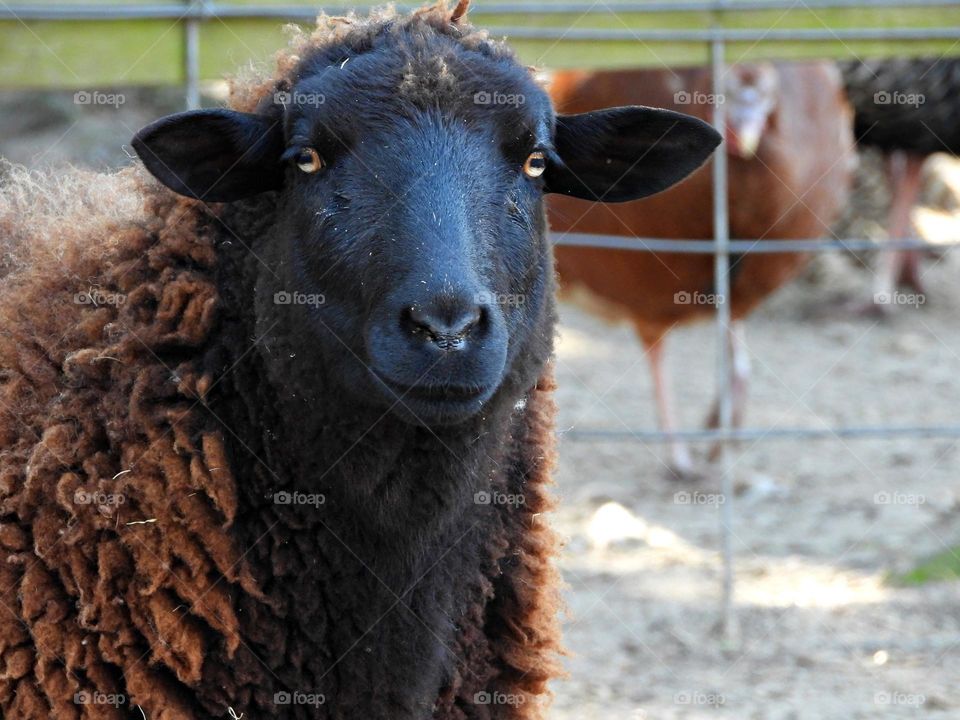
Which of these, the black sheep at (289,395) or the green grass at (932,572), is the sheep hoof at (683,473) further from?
the black sheep at (289,395)

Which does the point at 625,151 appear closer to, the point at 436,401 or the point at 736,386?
the point at 436,401

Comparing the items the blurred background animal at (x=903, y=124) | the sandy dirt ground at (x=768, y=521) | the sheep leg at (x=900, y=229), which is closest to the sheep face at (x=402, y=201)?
the sandy dirt ground at (x=768, y=521)

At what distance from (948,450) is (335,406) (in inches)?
271

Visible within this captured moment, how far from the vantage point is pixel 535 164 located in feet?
11.1

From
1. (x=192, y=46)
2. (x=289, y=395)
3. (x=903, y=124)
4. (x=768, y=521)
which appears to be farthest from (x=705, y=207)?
(x=289, y=395)

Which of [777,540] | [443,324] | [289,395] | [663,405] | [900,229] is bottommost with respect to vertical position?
[900,229]

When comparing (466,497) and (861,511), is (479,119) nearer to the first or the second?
(466,497)

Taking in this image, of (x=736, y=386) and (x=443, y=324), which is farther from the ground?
(x=443, y=324)

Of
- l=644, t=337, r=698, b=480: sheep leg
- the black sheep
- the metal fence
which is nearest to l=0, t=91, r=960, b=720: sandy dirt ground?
l=644, t=337, r=698, b=480: sheep leg

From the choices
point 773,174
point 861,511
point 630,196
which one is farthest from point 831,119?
point 630,196

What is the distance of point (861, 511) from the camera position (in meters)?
7.79

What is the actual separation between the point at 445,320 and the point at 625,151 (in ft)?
3.83

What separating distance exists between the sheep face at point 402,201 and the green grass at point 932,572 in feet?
12.8

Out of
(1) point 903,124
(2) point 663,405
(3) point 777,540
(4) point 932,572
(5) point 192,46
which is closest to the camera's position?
(5) point 192,46
